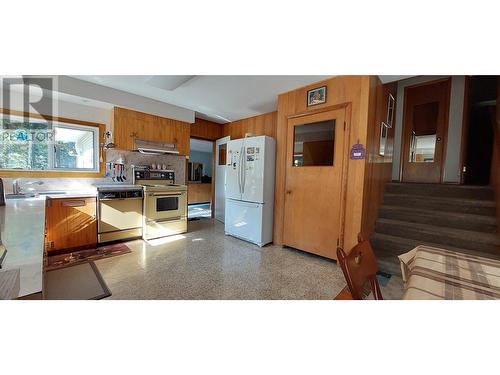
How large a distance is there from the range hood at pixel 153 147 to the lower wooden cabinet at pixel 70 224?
1.04 m

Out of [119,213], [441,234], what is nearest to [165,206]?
[119,213]

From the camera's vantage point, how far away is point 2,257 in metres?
0.83

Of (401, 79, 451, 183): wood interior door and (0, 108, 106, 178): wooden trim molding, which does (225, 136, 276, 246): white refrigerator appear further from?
(401, 79, 451, 183): wood interior door

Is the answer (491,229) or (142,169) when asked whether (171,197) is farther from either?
(491,229)

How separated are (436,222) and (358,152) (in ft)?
4.63

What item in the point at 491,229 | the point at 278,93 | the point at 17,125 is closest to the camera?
the point at 491,229

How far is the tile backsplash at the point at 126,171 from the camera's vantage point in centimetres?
298

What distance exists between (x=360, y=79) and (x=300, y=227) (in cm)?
194

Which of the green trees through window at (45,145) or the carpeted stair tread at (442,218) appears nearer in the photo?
the carpeted stair tread at (442,218)

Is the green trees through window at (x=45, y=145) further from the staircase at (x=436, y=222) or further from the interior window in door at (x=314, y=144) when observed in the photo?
the staircase at (x=436, y=222)

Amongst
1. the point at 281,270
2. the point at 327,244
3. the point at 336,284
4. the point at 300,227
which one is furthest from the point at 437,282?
the point at 300,227

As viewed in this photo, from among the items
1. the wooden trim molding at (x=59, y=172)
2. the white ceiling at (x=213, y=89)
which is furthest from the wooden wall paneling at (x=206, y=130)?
the wooden trim molding at (x=59, y=172)

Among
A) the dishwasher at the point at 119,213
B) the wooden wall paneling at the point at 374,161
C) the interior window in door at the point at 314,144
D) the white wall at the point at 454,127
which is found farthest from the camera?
the white wall at the point at 454,127

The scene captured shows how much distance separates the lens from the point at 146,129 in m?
3.50
